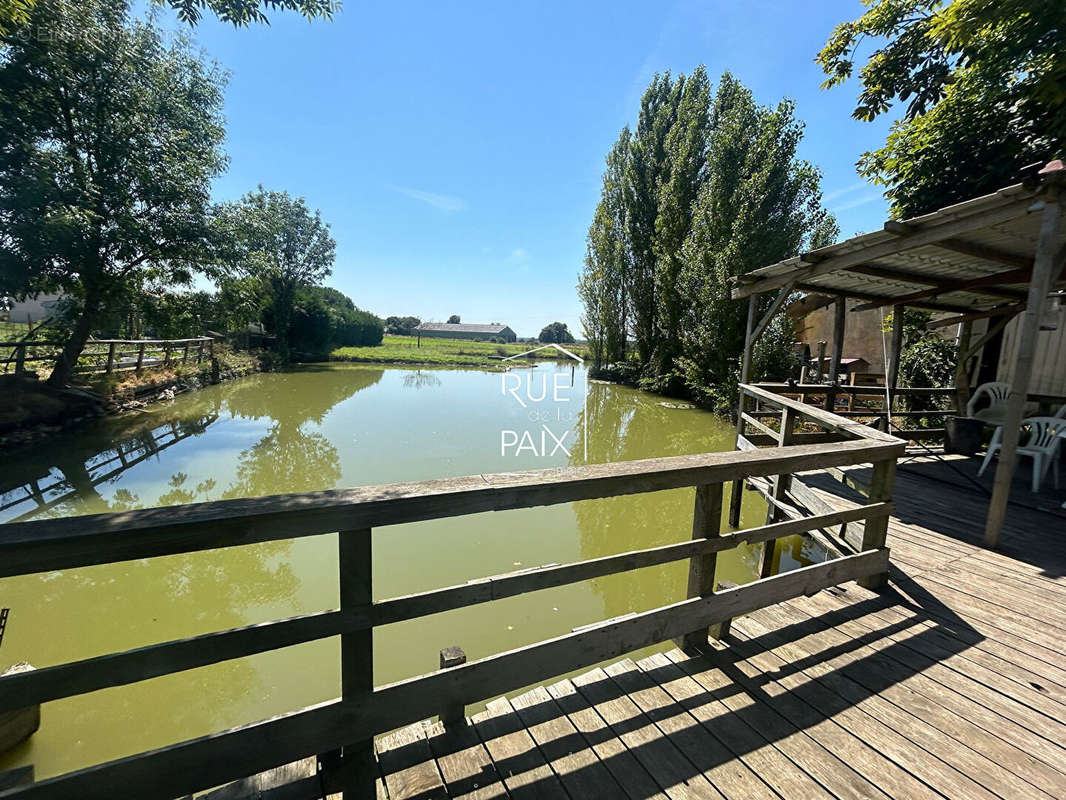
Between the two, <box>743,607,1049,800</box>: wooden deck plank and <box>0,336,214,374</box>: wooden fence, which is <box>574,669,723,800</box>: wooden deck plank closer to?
<box>743,607,1049,800</box>: wooden deck plank

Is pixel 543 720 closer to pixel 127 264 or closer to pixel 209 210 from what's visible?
pixel 127 264

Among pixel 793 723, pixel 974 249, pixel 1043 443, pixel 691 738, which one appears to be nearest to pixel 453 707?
pixel 691 738

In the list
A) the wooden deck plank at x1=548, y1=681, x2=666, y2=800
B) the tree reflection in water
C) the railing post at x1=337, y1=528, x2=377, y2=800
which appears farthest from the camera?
the tree reflection in water

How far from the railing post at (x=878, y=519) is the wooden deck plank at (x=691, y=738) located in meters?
1.48

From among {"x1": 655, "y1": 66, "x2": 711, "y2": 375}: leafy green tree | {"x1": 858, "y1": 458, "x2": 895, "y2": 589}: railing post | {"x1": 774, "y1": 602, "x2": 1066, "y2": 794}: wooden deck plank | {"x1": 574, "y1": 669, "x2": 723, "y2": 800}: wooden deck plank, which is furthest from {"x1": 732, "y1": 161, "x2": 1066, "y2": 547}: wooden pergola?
{"x1": 655, "y1": 66, "x2": 711, "y2": 375}: leafy green tree

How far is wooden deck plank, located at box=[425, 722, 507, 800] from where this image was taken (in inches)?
49.6

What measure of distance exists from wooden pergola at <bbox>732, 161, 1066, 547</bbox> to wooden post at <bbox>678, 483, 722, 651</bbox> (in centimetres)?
247

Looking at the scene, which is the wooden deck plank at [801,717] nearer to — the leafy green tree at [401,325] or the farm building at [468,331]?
the leafy green tree at [401,325]

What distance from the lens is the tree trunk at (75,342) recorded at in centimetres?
945

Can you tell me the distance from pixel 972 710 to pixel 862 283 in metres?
4.88

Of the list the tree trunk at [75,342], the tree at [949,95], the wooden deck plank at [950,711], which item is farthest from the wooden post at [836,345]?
Answer: the tree trunk at [75,342]

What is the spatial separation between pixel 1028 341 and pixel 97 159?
48.7 ft

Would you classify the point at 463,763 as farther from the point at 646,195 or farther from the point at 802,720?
the point at 646,195

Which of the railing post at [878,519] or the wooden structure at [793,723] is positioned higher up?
the railing post at [878,519]
